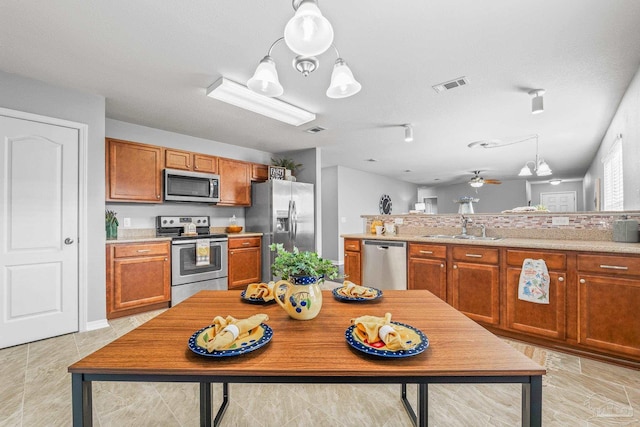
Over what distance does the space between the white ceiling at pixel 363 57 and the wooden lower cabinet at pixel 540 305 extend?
1568 mm

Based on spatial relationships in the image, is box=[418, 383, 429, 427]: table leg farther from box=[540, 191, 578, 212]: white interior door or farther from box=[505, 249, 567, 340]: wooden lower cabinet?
→ box=[540, 191, 578, 212]: white interior door

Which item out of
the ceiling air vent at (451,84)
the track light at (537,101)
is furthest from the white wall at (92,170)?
the track light at (537,101)

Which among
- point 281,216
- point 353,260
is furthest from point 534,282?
point 281,216

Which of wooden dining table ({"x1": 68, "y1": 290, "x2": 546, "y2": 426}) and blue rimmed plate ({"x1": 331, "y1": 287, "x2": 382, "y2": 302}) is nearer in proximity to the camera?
wooden dining table ({"x1": 68, "y1": 290, "x2": 546, "y2": 426})

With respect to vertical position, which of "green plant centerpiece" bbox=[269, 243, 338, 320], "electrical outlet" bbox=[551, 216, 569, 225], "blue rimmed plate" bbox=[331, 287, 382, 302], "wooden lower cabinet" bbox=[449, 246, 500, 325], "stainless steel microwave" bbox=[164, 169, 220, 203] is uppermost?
"stainless steel microwave" bbox=[164, 169, 220, 203]

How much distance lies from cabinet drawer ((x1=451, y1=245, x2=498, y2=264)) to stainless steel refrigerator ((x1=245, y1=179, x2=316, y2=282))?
243cm

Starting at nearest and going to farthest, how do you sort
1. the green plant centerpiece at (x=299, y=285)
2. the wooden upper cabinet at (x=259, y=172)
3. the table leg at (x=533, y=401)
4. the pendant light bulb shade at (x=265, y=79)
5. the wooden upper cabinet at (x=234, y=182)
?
the table leg at (x=533, y=401) → the green plant centerpiece at (x=299, y=285) → the pendant light bulb shade at (x=265, y=79) → the wooden upper cabinet at (x=234, y=182) → the wooden upper cabinet at (x=259, y=172)

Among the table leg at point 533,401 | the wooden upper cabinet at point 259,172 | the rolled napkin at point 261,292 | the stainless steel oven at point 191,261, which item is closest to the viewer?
the table leg at point 533,401

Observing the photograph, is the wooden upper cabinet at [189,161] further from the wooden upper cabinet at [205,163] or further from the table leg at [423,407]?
the table leg at [423,407]

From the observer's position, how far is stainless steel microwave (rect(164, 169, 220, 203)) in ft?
12.6

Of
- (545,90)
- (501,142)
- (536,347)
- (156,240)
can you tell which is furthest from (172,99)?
(501,142)

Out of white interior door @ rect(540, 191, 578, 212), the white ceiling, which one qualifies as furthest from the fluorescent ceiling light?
white interior door @ rect(540, 191, 578, 212)

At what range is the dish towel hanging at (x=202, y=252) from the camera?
12.5 feet

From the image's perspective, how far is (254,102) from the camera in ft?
9.78
